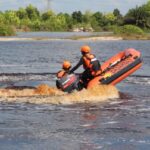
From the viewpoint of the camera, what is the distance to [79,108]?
13.3 meters

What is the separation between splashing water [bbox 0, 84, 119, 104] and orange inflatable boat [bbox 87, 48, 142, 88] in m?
0.20

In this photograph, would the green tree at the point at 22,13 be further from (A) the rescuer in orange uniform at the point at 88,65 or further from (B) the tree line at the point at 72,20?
(A) the rescuer in orange uniform at the point at 88,65

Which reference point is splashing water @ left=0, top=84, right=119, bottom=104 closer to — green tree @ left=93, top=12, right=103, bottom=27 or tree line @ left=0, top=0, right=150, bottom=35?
tree line @ left=0, top=0, right=150, bottom=35

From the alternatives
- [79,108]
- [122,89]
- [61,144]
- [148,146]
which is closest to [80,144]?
[61,144]

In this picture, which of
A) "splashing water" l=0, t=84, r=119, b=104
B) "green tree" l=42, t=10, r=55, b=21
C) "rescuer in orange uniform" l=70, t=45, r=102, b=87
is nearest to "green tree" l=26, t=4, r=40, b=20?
"green tree" l=42, t=10, r=55, b=21

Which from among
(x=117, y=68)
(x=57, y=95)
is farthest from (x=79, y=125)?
(x=117, y=68)

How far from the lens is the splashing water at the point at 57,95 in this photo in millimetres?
14297

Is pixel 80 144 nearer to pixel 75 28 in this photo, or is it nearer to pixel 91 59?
pixel 91 59

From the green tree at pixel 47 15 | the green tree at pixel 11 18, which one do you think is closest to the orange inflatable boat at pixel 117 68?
the green tree at pixel 11 18

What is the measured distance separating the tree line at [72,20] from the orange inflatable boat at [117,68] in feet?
272

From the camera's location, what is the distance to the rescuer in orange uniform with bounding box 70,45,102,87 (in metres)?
14.9

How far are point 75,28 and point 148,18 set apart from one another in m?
19.7

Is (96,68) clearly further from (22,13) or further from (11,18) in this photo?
(22,13)

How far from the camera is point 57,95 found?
14.6m
